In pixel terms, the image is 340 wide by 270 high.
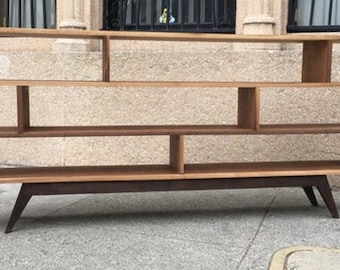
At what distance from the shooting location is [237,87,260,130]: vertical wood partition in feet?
13.9

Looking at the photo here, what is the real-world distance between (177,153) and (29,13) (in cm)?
351

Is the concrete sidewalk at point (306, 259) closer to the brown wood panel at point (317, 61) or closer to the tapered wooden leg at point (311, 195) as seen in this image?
the tapered wooden leg at point (311, 195)

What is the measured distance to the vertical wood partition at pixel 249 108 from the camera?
423 centimetres

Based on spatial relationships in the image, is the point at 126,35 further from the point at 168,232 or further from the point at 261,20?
the point at 261,20

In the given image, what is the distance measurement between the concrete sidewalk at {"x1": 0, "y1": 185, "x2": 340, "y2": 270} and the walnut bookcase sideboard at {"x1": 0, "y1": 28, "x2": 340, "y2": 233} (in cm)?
32

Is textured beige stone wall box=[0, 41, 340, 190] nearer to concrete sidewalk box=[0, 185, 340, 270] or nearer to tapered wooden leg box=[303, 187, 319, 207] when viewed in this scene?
concrete sidewalk box=[0, 185, 340, 270]

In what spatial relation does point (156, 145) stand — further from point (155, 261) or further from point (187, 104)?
point (155, 261)

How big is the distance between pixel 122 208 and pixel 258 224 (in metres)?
1.30

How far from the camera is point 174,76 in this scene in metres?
5.69

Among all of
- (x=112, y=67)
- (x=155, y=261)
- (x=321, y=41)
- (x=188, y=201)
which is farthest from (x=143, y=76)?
(x=155, y=261)

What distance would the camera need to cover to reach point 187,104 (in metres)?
5.72

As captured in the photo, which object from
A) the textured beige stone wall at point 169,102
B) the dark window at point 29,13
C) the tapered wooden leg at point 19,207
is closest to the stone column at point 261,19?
the textured beige stone wall at point 169,102

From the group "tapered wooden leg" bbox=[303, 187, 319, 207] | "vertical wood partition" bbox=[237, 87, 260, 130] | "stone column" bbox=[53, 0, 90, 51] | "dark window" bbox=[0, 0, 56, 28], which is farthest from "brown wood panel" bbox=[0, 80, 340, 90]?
"dark window" bbox=[0, 0, 56, 28]

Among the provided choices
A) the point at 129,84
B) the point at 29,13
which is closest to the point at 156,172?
the point at 129,84
